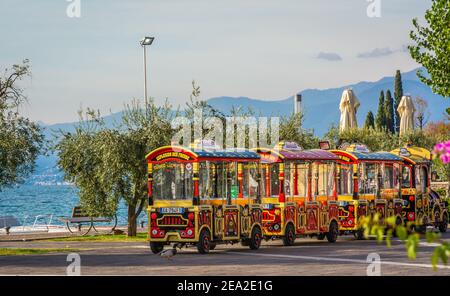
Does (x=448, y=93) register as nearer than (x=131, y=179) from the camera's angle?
Yes

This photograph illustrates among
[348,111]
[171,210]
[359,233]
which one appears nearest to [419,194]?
[359,233]

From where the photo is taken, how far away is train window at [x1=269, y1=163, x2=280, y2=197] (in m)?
30.4

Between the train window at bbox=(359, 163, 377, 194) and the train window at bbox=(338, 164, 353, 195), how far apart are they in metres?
0.54

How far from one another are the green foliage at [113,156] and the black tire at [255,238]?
8.18 m

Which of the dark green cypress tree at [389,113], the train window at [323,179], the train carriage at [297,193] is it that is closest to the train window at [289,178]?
Result: the train carriage at [297,193]

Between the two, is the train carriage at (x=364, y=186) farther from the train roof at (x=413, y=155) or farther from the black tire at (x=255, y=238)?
the black tire at (x=255, y=238)

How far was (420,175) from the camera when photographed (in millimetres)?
37938

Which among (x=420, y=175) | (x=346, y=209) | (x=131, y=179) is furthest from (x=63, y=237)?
(x=420, y=175)

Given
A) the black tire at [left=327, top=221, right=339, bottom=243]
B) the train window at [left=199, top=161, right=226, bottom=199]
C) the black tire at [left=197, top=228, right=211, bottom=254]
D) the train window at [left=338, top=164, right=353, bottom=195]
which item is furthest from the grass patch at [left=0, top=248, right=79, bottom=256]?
the train window at [left=338, top=164, right=353, bottom=195]

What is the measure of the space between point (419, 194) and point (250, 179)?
36.2 ft

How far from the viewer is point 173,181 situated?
87.1ft

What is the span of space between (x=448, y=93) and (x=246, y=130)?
15575 millimetres
